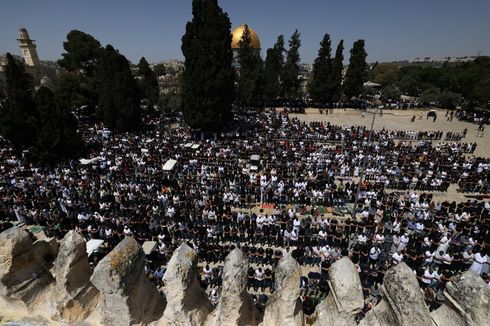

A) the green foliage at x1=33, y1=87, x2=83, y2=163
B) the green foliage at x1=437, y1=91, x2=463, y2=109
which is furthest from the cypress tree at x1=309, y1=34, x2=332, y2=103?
the green foliage at x1=33, y1=87, x2=83, y2=163

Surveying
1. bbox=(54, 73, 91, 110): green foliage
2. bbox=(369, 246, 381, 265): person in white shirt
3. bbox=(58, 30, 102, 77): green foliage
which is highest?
bbox=(58, 30, 102, 77): green foliage

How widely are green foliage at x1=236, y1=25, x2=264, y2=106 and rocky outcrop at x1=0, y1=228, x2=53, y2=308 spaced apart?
132 feet

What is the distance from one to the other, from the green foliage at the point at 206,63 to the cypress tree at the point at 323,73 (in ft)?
75.3

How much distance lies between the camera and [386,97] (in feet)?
194

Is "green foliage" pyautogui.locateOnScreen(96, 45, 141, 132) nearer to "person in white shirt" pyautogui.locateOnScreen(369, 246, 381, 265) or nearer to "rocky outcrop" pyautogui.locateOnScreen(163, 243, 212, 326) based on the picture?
"person in white shirt" pyautogui.locateOnScreen(369, 246, 381, 265)

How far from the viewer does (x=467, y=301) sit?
3949 millimetres

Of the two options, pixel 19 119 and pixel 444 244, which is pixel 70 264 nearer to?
pixel 444 244

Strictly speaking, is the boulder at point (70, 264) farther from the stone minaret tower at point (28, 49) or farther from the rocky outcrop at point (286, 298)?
the stone minaret tower at point (28, 49)

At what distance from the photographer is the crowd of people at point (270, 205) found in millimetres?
12195

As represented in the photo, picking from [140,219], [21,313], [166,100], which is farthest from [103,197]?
[166,100]

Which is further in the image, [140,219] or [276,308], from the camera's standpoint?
[140,219]

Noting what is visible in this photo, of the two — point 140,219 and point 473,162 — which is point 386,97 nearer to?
point 473,162

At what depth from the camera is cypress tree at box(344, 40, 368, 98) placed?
49.4 metres

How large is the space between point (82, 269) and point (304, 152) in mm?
21928
